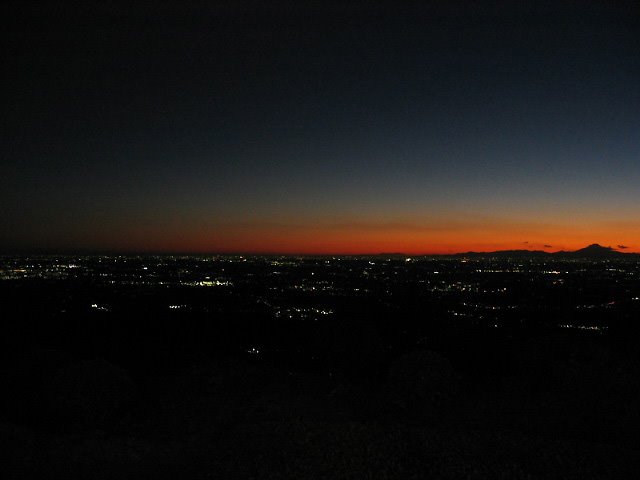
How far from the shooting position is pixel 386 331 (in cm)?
3275

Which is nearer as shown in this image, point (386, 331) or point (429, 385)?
point (429, 385)

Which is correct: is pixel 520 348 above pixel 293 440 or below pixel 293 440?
above

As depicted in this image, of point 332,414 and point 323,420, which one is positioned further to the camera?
point 332,414

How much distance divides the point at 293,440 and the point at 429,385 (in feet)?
14.4

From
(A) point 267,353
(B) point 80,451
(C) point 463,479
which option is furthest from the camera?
(A) point 267,353

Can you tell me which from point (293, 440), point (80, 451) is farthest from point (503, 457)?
point (80, 451)

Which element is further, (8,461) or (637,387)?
(637,387)

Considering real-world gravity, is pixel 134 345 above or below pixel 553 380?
below

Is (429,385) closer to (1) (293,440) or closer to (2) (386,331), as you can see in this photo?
(1) (293,440)

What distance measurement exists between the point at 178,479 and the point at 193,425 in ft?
7.79

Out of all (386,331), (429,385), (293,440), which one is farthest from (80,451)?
(386,331)

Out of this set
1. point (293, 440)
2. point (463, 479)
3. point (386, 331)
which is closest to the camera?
point (463, 479)

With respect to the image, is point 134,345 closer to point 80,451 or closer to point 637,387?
point 80,451

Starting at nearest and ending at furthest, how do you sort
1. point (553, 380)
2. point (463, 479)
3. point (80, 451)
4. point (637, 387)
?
point (463, 479) → point (80, 451) → point (637, 387) → point (553, 380)
